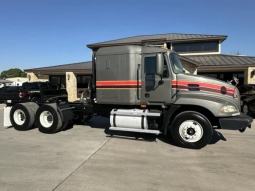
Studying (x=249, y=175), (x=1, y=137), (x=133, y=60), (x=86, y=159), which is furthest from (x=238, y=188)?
(x=1, y=137)

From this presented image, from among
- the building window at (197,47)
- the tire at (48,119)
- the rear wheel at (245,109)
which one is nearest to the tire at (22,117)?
the tire at (48,119)

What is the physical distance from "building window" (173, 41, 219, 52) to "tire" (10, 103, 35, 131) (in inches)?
663

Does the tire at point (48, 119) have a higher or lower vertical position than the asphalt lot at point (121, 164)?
higher

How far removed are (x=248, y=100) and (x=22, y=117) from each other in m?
10.8

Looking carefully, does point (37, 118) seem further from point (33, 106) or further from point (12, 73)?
point (12, 73)

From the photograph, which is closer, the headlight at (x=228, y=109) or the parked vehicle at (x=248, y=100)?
the headlight at (x=228, y=109)

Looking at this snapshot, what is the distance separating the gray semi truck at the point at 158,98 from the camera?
567cm

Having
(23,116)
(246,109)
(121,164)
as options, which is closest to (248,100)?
(246,109)

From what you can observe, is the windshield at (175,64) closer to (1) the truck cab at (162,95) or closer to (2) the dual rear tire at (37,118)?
(1) the truck cab at (162,95)

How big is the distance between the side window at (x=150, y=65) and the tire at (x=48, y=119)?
3579mm

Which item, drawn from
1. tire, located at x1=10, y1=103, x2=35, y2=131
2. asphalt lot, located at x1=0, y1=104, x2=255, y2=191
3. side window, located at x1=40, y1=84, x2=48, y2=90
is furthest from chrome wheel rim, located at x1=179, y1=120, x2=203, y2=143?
side window, located at x1=40, y1=84, x2=48, y2=90

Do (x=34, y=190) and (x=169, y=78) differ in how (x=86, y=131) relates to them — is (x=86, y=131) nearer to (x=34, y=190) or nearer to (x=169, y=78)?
(x=169, y=78)

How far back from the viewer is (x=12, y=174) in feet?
13.5

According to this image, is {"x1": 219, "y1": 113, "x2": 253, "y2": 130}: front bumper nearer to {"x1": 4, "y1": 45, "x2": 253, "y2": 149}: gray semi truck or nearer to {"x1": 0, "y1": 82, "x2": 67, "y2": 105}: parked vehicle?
{"x1": 4, "y1": 45, "x2": 253, "y2": 149}: gray semi truck
